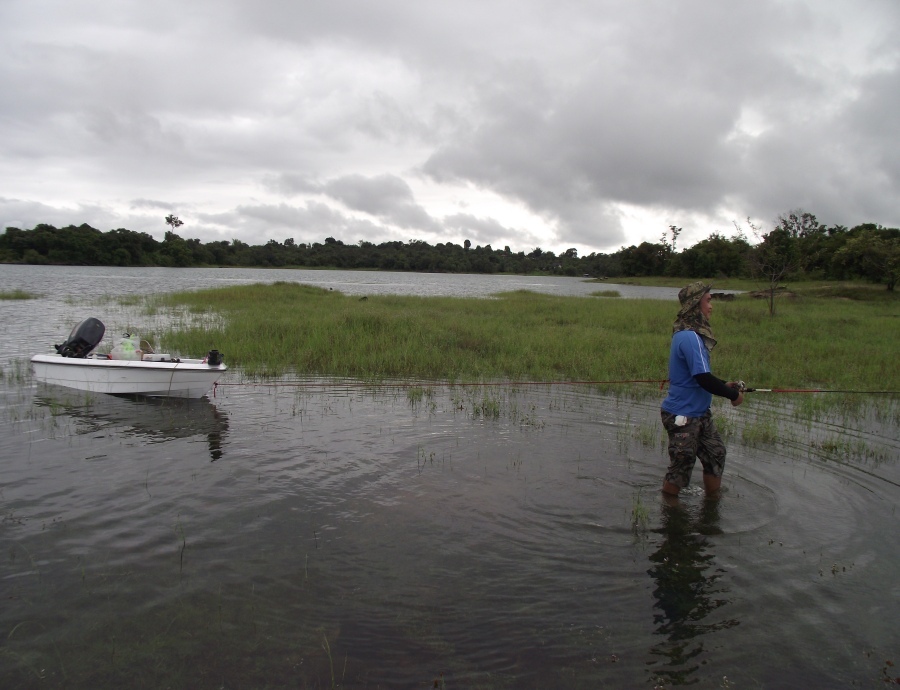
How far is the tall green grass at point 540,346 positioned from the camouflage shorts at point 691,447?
20.3 feet

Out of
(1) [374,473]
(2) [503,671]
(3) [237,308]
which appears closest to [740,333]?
(1) [374,473]

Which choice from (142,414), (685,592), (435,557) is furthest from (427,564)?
(142,414)

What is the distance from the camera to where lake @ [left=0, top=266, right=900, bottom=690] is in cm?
368

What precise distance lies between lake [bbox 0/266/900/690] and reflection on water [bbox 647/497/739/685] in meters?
0.02

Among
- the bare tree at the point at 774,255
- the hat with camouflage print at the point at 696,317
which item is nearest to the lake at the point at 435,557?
the hat with camouflage print at the point at 696,317

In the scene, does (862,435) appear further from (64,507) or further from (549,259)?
(549,259)

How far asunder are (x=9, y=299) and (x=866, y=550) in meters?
36.9

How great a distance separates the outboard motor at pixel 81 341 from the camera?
10730 millimetres

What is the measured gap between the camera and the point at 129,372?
9969 mm

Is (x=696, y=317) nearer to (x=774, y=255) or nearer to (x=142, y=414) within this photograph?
(x=142, y=414)

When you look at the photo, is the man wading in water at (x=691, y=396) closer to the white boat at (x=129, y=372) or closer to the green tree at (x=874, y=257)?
the white boat at (x=129, y=372)

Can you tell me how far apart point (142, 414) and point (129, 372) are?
108 centimetres

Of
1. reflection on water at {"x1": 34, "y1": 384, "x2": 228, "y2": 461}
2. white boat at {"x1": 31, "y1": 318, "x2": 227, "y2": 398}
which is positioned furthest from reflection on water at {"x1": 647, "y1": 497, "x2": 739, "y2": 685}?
white boat at {"x1": 31, "y1": 318, "x2": 227, "y2": 398}

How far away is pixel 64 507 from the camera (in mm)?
5688
